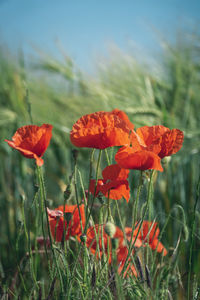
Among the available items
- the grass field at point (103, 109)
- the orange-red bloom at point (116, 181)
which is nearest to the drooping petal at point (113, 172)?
the orange-red bloom at point (116, 181)

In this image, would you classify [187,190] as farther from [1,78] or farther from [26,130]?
[1,78]

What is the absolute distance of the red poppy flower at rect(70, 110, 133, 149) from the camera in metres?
0.43

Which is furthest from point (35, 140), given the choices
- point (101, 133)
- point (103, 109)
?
point (103, 109)

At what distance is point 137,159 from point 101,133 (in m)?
0.05

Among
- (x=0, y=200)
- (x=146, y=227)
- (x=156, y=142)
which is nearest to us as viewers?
(x=156, y=142)

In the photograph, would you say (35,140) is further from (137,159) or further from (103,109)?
(103,109)

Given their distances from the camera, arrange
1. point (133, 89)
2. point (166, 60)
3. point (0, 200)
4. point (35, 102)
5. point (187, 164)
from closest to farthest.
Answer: point (187, 164) → point (0, 200) → point (133, 89) → point (35, 102) → point (166, 60)

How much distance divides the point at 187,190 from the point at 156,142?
59cm

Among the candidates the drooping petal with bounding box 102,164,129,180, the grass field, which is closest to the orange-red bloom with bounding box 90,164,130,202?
the drooping petal with bounding box 102,164,129,180

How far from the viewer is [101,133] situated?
43cm

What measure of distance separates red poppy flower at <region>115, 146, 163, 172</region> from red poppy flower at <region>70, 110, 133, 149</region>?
0.7 inches

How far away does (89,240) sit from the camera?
529 mm

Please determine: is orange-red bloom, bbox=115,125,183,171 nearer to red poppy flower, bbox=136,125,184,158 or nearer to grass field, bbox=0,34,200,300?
red poppy flower, bbox=136,125,184,158

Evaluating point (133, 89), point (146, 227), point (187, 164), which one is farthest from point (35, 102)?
point (146, 227)
